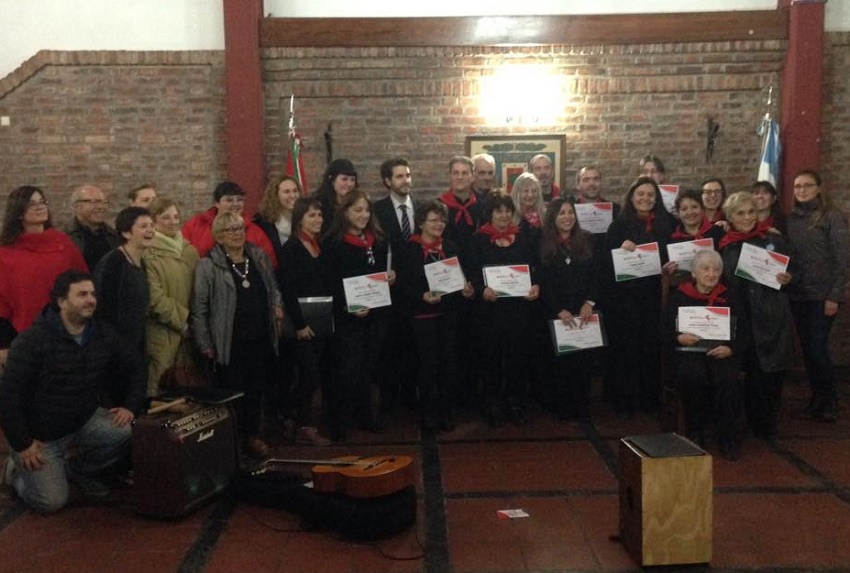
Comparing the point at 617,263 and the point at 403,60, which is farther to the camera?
the point at 403,60

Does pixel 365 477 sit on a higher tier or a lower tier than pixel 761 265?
lower

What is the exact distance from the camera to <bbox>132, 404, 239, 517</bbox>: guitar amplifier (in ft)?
13.4

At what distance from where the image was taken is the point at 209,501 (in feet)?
14.4

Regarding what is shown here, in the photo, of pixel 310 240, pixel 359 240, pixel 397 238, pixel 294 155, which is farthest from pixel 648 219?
pixel 294 155

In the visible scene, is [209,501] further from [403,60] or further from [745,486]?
[403,60]

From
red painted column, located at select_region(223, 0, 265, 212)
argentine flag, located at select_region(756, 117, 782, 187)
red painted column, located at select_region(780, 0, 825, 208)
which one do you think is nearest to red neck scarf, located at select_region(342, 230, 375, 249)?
red painted column, located at select_region(223, 0, 265, 212)

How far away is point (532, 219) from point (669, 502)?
9.47 feet

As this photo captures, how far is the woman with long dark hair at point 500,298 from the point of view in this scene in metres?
5.63

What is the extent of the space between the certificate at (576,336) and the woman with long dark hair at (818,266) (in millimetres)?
1563

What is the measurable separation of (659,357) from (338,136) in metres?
3.71

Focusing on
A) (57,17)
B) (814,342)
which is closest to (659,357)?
(814,342)

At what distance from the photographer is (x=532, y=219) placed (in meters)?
5.89

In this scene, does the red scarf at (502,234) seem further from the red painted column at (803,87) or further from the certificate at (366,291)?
the red painted column at (803,87)

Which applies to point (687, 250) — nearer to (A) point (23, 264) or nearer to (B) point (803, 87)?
(B) point (803, 87)
